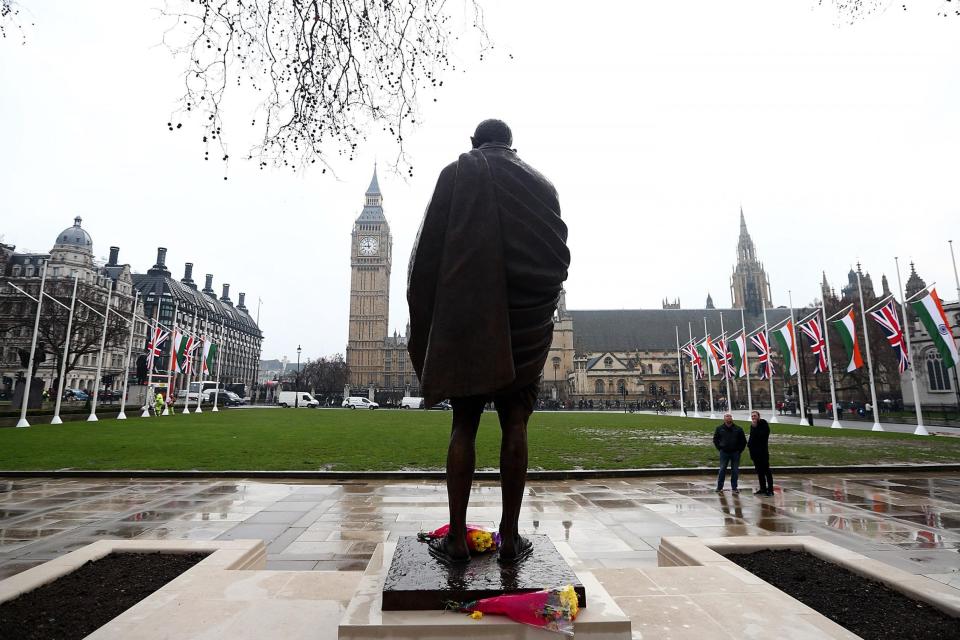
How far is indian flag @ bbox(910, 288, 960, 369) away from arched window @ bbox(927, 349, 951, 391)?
35775 mm

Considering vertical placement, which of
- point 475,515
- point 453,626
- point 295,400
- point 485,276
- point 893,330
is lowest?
point 475,515

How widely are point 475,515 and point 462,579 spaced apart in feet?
14.7

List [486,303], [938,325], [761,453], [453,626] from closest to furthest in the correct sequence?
1. [453,626]
2. [486,303]
3. [761,453]
4. [938,325]

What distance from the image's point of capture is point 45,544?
18.1 feet

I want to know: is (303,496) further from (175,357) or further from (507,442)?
(175,357)

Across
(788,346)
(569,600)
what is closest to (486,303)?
(569,600)

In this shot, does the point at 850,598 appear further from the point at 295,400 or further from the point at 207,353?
the point at 295,400

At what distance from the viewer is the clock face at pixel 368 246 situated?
103 metres

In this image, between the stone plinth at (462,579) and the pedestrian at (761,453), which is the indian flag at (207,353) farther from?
the stone plinth at (462,579)

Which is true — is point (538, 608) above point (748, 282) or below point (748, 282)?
below

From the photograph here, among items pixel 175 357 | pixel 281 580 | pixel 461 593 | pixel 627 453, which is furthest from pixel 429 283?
pixel 175 357

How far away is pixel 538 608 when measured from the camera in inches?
94.3

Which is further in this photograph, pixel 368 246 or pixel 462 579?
pixel 368 246

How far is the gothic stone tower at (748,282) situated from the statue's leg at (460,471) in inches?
3841
